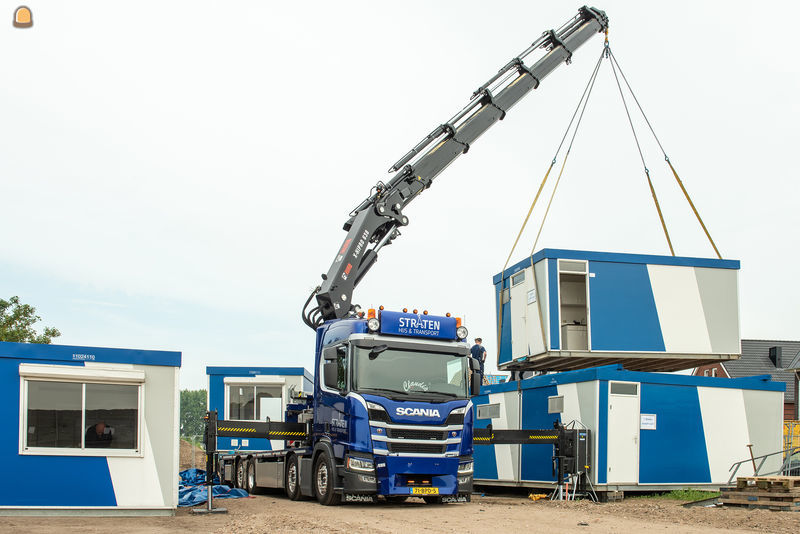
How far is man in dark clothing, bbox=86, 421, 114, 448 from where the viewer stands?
13.1 meters

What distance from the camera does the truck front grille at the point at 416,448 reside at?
14.1 m

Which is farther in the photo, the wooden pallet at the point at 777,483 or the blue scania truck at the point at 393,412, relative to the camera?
the wooden pallet at the point at 777,483

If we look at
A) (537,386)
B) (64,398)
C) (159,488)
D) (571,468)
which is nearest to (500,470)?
(537,386)

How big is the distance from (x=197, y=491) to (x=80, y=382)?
448 cm

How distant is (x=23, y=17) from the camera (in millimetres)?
7375

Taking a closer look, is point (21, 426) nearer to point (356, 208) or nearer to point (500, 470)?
point (356, 208)

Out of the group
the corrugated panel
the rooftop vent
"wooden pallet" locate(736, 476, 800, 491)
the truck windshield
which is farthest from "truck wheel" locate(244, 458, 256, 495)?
the rooftop vent

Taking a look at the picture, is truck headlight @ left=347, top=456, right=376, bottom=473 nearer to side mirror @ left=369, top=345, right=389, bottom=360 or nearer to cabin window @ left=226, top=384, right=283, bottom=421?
side mirror @ left=369, top=345, right=389, bottom=360

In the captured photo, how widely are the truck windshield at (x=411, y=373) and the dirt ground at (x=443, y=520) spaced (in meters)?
1.98

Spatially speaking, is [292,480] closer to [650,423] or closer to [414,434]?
[414,434]

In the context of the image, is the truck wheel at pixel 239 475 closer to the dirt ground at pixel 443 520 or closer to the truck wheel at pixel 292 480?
the truck wheel at pixel 292 480

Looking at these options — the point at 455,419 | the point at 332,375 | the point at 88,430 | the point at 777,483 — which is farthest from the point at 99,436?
the point at 777,483

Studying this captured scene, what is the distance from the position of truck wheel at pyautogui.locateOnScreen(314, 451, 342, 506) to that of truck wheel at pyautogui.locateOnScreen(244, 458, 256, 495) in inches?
162

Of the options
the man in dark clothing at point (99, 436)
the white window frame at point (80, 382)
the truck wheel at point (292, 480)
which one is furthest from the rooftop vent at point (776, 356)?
the man in dark clothing at point (99, 436)
